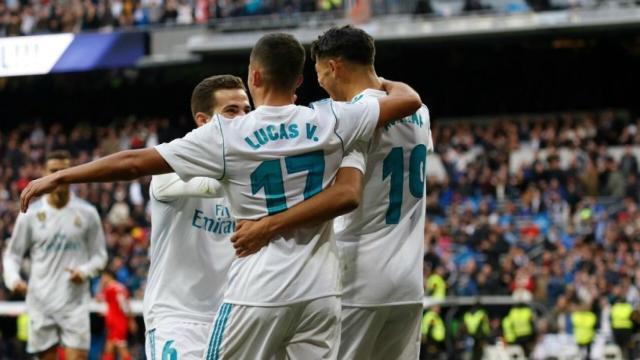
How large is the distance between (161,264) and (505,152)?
2063cm

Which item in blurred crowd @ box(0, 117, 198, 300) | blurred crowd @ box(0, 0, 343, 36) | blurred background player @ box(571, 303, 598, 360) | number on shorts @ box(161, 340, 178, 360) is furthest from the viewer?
blurred crowd @ box(0, 0, 343, 36)

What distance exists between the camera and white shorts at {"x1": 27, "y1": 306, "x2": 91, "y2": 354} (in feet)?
35.9

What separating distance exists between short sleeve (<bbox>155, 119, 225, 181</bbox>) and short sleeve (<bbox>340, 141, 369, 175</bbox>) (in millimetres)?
592

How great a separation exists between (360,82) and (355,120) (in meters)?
0.61

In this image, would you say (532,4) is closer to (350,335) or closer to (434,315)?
(434,315)

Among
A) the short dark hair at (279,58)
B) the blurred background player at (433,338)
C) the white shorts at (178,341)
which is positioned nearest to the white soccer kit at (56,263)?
the white shorts at (178,341)

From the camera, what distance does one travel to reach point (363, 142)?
5.70m

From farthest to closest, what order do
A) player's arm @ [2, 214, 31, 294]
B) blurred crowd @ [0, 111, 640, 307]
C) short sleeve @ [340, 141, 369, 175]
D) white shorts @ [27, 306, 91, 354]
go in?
blurred crowd @ [0, 111, 640, 307] < white shorts @ [27, 306, 91, 354] < player's arm @ [2, 214, 31, 294] < short sleeve @ [340, 141, 369, 175]

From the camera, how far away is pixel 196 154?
→ 17.5ft

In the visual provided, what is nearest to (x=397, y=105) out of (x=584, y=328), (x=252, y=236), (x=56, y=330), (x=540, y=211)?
(x=252, y=236)

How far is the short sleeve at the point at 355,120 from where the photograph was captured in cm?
548

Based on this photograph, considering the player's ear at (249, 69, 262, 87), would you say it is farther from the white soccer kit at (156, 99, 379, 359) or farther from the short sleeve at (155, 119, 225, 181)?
the short sleeve at (155, 119, 225, 181)

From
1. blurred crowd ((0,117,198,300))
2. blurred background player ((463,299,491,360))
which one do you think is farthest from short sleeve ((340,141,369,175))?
blurred crowd ((0,117,198,300))

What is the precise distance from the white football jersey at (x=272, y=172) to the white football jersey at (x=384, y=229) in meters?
0.61
